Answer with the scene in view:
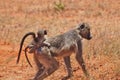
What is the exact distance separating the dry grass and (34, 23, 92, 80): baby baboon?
2.02 ft

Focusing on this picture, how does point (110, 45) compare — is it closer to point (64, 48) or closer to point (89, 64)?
point (89, 64)

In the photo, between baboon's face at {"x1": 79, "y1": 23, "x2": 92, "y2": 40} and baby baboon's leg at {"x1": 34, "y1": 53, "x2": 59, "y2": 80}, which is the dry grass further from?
baby baboon's leg at {"x1": 34, "y1": 53, "x2": 59, "y2": 80}

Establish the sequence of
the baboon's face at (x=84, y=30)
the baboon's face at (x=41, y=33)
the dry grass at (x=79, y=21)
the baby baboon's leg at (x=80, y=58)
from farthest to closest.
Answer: the dry grass at (x=79, y=21) → the baboon's face at (x=84, y=30) → the baby baboon's leg at (x=80, y=58) → the baboon's face at (x=41, y=33)

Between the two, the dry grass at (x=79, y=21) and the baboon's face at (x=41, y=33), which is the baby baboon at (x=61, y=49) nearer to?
the baboon's face at (x=41, y=33)

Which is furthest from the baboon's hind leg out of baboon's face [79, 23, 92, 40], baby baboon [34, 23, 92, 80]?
baboon's face [79, 23, 92, 40]

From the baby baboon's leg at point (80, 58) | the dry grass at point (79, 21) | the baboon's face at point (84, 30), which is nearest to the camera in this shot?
the baby baboon's leg at point (80, 58)

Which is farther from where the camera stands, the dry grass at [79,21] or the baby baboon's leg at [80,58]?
the dry grass at [79,21]

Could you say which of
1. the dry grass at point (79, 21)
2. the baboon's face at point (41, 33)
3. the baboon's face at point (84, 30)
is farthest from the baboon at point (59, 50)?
the dry grass at point (79, 21)

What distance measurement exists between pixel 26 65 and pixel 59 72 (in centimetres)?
108

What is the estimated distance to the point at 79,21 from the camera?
17.7m

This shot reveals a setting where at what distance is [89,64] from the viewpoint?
941 cm

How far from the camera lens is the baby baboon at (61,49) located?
7059 millimetres

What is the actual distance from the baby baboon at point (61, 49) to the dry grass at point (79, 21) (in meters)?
0.61

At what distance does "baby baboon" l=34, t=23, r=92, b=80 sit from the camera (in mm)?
7059
